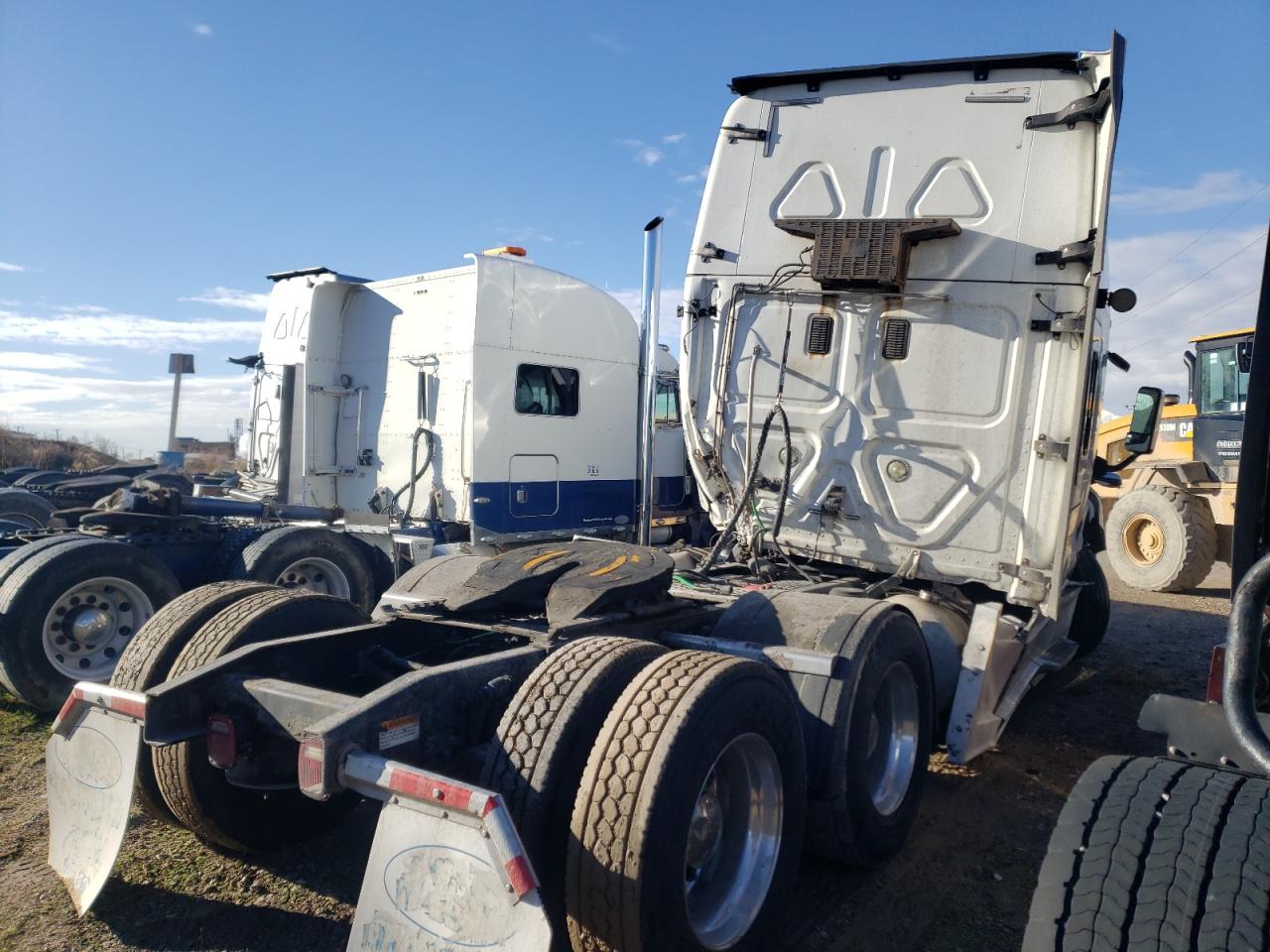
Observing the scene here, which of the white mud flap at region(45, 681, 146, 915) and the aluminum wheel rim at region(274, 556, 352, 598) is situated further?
the aluminum wheel rim at region(274, 556, 352, 598)

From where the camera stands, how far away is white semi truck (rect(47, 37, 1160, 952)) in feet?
8.49

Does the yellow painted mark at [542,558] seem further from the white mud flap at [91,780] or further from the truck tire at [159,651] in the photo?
the white mud flap at [91,780]

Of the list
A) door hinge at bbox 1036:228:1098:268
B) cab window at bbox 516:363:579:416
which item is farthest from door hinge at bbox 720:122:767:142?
cab window at bbox 516:363:579:416

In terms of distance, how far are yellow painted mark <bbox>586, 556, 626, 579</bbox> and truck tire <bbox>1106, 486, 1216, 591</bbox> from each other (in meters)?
10.4

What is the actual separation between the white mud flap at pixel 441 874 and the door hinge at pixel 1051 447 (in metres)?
3.85

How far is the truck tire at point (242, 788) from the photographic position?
3.49 m

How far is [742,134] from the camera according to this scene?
5637 mm

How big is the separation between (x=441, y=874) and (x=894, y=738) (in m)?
2.60

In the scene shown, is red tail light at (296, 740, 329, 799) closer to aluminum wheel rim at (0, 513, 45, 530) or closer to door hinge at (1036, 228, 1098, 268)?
door hinge at (1036, 228, 1098, 268)

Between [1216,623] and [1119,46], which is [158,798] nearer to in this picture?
[1119,46]

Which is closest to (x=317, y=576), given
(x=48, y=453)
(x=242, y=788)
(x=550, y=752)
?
(x=242, y=788)

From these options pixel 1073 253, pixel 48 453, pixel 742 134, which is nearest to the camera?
pixel 1073 253

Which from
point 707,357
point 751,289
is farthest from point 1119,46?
point 707,357

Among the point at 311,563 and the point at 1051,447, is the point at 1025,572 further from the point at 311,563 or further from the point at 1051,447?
the point at 311,563
